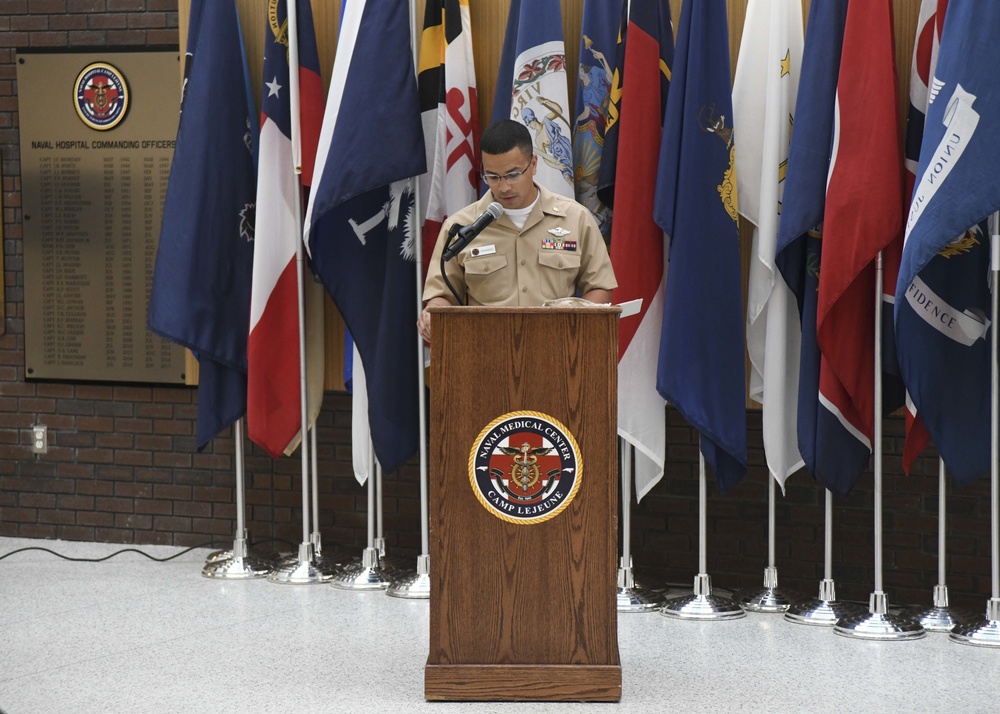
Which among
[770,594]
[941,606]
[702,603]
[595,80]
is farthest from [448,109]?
[941,606]

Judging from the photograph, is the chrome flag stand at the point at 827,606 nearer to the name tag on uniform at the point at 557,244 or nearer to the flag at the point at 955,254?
the flag at the point at 955,254

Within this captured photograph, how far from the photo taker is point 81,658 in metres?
3.26

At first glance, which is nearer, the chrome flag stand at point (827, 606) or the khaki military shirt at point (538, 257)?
the khaki military shirt at point (538, 257)

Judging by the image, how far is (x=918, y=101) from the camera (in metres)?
3.54

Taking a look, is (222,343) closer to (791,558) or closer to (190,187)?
(190,187)

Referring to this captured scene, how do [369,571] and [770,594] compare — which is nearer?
[770,594]

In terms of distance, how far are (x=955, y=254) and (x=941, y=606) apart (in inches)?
43.5

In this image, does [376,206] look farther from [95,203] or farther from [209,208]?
[95,203]

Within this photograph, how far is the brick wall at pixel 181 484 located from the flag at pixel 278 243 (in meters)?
0.43

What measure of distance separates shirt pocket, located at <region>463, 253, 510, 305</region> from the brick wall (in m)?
1.18

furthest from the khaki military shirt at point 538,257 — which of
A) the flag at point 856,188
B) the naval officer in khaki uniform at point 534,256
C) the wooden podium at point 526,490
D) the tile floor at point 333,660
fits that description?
the tile floor at point 333,660

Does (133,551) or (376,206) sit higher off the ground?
(376,206)

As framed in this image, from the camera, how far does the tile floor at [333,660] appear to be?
9.39ft

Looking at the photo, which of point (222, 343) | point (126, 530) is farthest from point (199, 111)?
point (126, 530)
